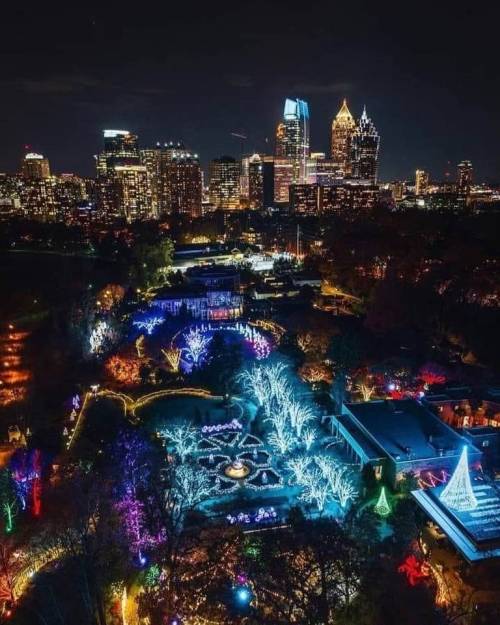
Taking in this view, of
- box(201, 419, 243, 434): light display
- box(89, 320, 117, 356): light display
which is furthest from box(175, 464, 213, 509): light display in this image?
box(89, 320, 117, 356): light display

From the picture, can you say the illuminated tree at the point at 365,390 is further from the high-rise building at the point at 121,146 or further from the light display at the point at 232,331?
the high-rise building at the point at 121,146

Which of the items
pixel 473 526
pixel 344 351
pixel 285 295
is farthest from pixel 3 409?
pixel 285 295

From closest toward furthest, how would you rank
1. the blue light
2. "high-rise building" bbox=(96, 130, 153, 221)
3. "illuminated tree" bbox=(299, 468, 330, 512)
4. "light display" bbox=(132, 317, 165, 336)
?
the blue light
"illuminated tree" bbox=(299, 468, 330, 512)
"light display" bbox=(132, 317, 165, 336)
"high-rise building" bbox=(96, 130, 153, 221)

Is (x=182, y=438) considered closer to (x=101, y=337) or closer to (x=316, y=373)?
(x=316, y=373)

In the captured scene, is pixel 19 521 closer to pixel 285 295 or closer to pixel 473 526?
pixel 473 526

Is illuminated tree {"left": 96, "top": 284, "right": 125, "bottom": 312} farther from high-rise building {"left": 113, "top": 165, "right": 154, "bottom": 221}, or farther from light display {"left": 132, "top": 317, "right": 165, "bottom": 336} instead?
high-rise building {"left": 113, "top": 165, "right": 154, "bottom": 221}
